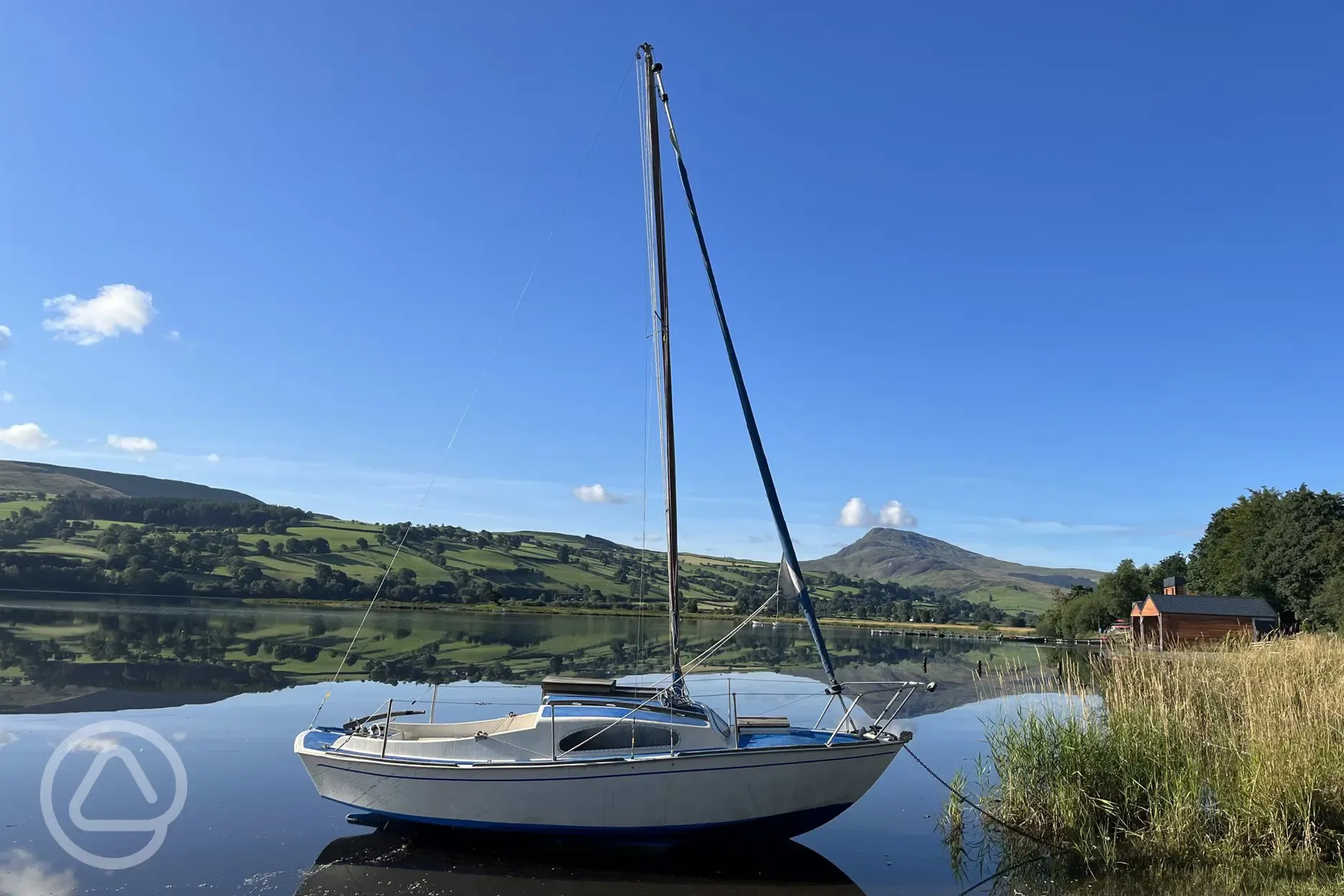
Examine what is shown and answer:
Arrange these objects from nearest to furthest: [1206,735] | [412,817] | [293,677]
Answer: [412,817]
[1206,735]
[293,677]

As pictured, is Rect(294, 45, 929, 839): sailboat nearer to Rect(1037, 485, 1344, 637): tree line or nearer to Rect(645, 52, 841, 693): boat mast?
Rect(645, 52, 841, 693): boat mast

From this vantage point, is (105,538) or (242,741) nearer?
(242,741)

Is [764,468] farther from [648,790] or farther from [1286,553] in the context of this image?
[1286,553]

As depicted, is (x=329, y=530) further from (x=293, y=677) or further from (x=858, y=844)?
(x=858, y=844)

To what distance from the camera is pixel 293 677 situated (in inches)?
1266

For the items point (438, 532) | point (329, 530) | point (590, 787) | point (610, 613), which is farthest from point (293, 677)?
point (438, 532)

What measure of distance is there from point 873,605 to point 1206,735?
172 m

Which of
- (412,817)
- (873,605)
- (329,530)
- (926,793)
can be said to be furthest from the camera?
(873,605)

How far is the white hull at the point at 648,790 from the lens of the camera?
12.1 meters

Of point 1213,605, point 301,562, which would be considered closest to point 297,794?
point 1213,605

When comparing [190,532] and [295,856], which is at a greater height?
[190,532]

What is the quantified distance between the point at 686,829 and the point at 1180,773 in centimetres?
739

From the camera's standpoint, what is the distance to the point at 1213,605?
70.9m

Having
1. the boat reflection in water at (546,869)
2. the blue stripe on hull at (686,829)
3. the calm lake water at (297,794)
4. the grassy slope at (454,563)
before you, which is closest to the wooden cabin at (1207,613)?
the calm lake water at (297,794)
